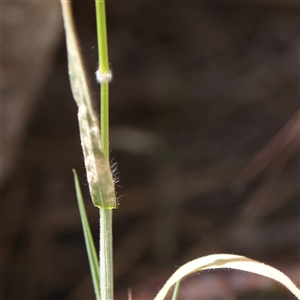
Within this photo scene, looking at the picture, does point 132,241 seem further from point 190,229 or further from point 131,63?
point 131,63

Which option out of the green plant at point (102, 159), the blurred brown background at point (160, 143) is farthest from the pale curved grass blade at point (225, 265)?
the blurred brown background at point (160, 143)

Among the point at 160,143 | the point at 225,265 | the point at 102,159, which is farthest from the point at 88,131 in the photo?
the point at 160,143

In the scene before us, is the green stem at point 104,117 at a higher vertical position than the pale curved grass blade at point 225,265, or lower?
higher

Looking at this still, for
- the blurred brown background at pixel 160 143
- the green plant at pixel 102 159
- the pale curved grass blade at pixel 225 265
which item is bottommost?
the pale curved grass blade at pixel 225 265

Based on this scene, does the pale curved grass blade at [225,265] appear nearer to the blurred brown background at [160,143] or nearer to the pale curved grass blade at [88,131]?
the pale curved grass blade at [88,131]

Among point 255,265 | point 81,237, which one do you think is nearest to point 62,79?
point 81,237

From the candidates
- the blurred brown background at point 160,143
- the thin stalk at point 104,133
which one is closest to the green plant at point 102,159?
the thin stalk at point 104,133

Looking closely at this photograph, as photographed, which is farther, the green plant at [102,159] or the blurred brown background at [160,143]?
the blurred brown background at [160,143]

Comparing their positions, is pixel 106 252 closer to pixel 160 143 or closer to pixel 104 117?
pixel 104 117
